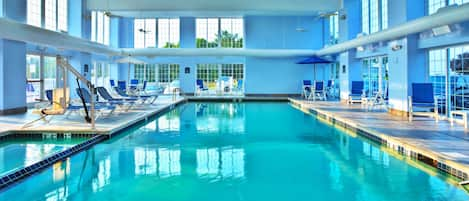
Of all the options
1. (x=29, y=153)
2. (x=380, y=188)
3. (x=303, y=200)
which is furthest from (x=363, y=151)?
(x=29, y=153)

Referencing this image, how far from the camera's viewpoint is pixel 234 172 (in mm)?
4949

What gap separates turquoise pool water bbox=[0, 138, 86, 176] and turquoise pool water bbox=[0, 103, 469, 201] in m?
0.33

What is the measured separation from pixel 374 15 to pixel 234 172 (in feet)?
32.6

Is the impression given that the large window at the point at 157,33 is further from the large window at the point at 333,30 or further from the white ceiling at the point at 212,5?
the large window at the point at 333,30

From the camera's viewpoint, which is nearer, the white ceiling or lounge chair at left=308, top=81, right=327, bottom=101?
the white ceiling

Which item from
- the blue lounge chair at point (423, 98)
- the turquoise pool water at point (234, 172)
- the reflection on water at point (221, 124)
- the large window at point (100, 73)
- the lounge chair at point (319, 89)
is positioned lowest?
the turquoise pool water at point (234, 172)

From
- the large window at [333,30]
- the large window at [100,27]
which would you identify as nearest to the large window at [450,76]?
the large window at [333,30]

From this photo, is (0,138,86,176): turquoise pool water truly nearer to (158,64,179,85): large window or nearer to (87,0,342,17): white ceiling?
(87,0,342,17): white ceiling

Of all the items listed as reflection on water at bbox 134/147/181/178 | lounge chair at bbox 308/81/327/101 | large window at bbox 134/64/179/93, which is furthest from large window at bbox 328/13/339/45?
reflection on water at bbox 134/147/181/178

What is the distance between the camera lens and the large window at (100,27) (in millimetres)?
16656

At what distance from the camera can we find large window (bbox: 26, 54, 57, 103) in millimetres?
12305

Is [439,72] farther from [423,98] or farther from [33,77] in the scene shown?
[33,77]

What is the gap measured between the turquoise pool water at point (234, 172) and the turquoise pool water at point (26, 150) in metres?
0.33

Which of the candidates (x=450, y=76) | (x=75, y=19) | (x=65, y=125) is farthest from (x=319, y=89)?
(x=65, y=125)
